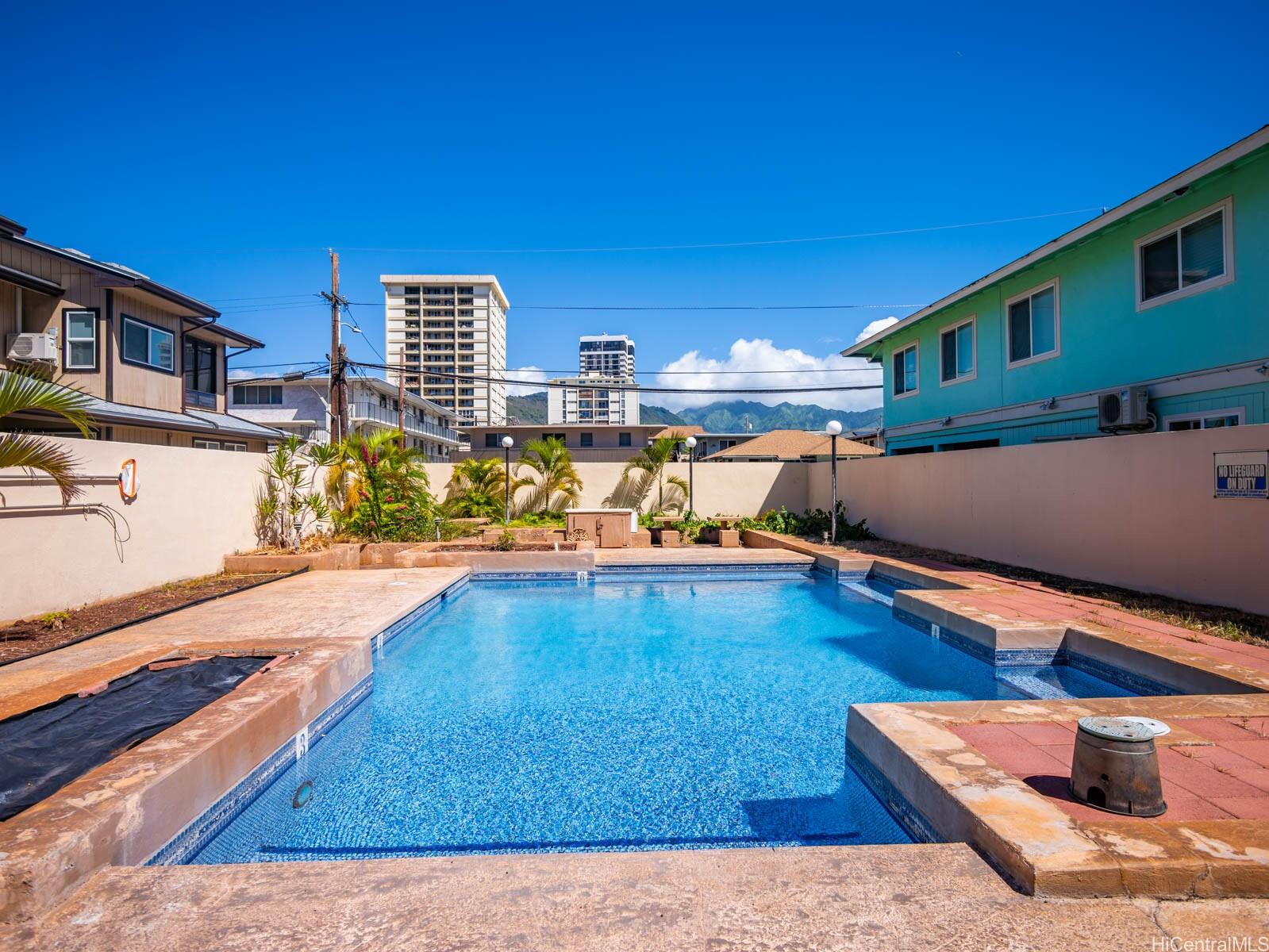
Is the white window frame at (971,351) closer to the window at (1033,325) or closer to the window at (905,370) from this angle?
the window at (1033,325)

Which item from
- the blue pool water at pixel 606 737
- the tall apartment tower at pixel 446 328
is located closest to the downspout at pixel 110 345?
the blue pool water at pixel 606 737

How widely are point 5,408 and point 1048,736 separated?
764 centimetres

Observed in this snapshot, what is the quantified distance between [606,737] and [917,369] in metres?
13.1

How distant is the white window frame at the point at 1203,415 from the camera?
739 centimetres

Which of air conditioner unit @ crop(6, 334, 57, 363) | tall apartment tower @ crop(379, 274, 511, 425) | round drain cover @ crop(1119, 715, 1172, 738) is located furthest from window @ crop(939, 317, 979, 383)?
tall apartment tower @ crop(379, 274, 511, 425)

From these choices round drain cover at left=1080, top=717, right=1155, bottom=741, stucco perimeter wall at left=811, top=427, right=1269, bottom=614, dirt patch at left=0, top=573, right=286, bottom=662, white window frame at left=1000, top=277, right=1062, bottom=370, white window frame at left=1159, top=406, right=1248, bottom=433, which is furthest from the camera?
white window frame at left=1000, top=277, right=1062, bottom=370

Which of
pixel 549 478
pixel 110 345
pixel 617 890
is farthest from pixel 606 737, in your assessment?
pixel 110 345

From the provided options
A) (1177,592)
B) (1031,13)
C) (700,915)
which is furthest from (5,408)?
(1031,13)

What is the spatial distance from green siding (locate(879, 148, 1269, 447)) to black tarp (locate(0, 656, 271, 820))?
10.4 m

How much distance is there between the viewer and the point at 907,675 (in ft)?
19.4

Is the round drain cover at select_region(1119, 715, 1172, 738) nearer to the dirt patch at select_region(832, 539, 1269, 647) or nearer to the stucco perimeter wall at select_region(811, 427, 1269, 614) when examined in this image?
the dirt patch at select_region(832, 539, 1269, 647)

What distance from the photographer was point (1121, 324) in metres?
9.17

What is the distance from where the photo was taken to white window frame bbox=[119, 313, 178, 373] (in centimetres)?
1320

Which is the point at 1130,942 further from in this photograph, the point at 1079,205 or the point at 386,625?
the point at 1079,205
